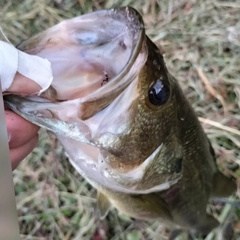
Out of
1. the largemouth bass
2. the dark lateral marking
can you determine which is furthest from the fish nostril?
the dark lateral marking

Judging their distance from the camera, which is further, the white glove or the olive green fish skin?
the olive green fish skin

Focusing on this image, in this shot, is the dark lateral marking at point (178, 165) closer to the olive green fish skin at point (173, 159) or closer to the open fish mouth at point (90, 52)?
the olive green fish skin at point (173, 159)

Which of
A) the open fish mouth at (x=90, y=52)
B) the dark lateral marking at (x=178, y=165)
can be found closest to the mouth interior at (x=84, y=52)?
the open fish mouth at (x=90, y=52)

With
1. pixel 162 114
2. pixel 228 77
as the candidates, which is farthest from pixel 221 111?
pixel 162 114

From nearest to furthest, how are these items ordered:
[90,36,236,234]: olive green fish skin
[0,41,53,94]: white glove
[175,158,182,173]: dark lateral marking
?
[0,41,53,94]: white glove → [90,36,236,234]: olive green fish skin → [175,158,182,173]: dark lateral marking

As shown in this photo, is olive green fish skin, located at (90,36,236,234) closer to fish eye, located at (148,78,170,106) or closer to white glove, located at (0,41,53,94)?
fish eye, located at (148,78,170,106)

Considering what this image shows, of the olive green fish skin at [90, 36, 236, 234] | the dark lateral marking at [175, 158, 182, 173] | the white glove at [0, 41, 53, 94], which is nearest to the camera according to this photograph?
the white glove at [0, 41, 53, 94]

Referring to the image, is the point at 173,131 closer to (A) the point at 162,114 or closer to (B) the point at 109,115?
(A) the point at 162,114

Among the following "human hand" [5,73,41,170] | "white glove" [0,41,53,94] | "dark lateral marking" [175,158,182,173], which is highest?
"white glove" [0,41,53,94]
